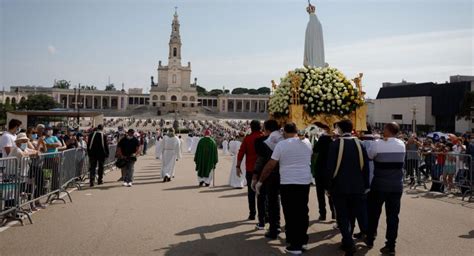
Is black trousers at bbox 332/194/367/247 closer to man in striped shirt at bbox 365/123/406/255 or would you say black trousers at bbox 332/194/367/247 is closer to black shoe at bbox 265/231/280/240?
man in striped shirt at bbox 365/123/406/255

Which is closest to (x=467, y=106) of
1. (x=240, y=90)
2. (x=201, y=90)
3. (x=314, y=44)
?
(x=314, y=44)

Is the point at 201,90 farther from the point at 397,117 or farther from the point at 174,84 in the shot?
the point at 397,117

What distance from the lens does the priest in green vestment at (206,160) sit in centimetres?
1363

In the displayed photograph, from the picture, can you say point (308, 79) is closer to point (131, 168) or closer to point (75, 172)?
point (131, 168)

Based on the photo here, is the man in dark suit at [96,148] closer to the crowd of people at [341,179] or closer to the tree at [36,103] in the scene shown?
the crowd of people at [341,179]

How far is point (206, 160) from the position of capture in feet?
45.2

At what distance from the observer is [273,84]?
1301 centimetres

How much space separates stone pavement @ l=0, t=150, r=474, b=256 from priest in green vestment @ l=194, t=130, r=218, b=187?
2131mm

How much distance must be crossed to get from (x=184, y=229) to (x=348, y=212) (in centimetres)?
266

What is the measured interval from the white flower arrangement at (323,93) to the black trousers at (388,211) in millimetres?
5131

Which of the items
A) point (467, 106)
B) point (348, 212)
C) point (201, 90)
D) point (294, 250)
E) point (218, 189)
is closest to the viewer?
point (294, 250)

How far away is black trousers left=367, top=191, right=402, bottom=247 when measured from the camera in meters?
6.45

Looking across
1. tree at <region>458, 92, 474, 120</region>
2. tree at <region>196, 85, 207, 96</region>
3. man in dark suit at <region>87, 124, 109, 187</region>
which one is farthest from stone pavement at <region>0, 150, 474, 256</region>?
tree at <region>196, 85, 207, 96</region>

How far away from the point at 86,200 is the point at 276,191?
5106 mm
